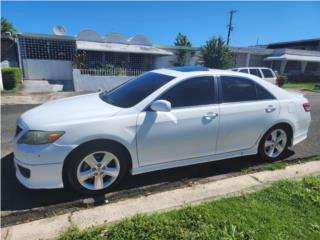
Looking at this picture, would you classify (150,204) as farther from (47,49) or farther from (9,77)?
(47,49)

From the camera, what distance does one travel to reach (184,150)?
359cm

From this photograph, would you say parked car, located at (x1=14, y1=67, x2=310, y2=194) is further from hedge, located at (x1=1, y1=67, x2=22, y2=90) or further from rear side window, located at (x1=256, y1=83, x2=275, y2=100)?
hedge, located at (x1=1, y1=67, x2=22, y2=90)

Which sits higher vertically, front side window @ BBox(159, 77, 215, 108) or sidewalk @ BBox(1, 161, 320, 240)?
front side window @ BBox(159, 77, 215, 108)

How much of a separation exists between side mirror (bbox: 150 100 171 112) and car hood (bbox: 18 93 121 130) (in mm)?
464

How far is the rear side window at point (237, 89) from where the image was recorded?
12.7 ft

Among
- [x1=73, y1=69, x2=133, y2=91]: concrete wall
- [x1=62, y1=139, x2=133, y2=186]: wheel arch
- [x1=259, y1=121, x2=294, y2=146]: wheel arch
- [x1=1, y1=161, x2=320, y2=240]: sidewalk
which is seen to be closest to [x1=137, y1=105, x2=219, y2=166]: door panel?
[x1=62, y1=139, x2=133, y2=186]: wheel arch

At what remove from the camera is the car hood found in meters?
2.98

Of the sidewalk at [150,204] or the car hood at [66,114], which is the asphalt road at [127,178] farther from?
the car hood at [66,114]

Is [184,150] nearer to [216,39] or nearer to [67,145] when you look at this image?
[67,145]

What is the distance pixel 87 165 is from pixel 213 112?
6.13 ft

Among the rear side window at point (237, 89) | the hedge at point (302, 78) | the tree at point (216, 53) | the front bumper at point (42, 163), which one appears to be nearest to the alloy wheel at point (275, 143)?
the rear side window at point (237, 89)

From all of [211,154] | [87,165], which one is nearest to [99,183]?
[87,165]

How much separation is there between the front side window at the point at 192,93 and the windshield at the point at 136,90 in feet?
0.68

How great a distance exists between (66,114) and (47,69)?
1740 cm
